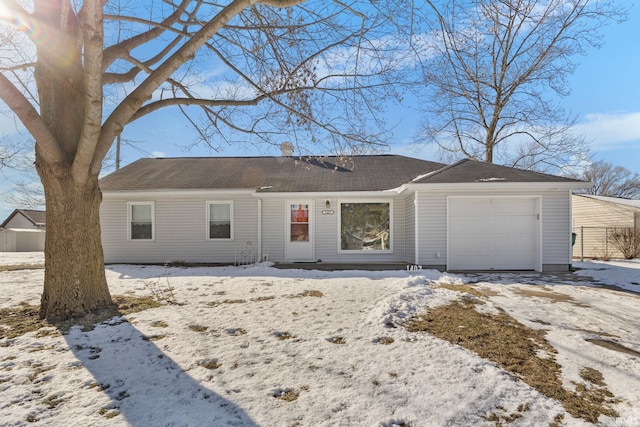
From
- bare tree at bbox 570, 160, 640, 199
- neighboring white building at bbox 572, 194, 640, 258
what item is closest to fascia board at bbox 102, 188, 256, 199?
neighboring white building at bbox 572, 194, 640, 258

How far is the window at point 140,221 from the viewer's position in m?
11.6

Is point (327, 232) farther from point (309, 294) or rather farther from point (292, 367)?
point (292, 367)

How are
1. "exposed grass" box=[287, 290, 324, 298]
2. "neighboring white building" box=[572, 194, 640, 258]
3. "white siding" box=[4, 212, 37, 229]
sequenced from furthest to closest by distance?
"white siding" box=[4, 212, 37, 229] → "neighboring white building" box=[572, 194, 640, 258] → "exposed grass" box=[287, 290, 324, 298]

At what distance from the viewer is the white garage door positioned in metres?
9.57

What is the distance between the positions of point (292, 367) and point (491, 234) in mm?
8344

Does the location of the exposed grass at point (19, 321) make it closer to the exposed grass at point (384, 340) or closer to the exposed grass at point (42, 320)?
the exposed grass at point (42, 320)

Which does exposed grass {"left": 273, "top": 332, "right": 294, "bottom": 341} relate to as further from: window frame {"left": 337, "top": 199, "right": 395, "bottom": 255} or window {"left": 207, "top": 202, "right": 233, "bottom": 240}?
window {"left": 207, "top": 202, "right": 233, "bottom": 240}

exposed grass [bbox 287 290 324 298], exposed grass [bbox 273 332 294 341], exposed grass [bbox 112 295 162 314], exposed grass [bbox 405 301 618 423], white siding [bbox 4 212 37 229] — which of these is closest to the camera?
exposed grass [bbox 405 301 618 423]

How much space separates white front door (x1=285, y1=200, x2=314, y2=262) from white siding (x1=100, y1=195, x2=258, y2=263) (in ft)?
3.75

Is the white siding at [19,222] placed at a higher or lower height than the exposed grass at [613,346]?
higher

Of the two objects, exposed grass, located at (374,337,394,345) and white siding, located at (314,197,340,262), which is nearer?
exposed grass, located at (374,337,394,345)

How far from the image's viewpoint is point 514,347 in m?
3.66

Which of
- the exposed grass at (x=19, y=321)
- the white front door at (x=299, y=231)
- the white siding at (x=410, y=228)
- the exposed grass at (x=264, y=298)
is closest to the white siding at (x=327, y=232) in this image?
the white front door at (x=299, y=231)

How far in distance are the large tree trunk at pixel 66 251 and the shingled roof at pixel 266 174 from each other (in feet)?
21.7
